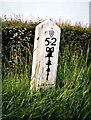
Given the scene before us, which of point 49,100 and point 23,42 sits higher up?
point 23,42

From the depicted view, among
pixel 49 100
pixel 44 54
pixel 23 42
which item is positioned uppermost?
pixel 23 42

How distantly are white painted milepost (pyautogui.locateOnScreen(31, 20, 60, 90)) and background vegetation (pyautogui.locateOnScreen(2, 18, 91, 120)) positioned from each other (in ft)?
0.46

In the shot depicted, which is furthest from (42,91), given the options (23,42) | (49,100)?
(23,42)

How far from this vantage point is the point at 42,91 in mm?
4766

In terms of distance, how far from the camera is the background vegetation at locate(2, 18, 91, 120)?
4320mm

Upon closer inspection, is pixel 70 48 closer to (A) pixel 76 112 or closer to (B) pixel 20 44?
(B) pixel 20 44

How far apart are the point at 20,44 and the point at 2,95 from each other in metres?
1.76

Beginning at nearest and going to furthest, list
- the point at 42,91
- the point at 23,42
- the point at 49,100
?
the point at 49,100 → the point at 42,91 → the point at 23,42

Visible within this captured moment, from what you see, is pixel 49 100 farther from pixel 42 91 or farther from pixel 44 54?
pixel 44 54

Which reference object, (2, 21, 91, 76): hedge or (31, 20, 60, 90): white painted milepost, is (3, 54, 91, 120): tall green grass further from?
(2, 21, 91, 76): hedge

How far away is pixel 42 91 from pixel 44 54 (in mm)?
479

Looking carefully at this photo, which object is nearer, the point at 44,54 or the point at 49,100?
the point at 49,100

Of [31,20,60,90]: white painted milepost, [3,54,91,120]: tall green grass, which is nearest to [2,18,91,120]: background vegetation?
[3,54,91,120]: tall green grass

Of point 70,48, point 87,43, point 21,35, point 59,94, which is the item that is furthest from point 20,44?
point 59,94
